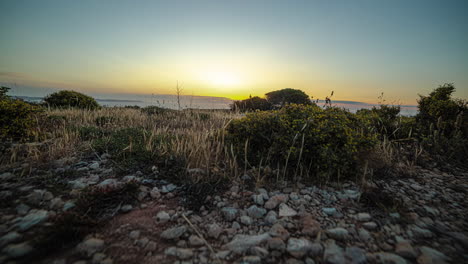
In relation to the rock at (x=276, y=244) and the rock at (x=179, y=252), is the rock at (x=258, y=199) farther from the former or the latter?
the rock at (x=179, y=252)

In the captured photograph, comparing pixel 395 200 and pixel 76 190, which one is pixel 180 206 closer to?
pixel 76 190

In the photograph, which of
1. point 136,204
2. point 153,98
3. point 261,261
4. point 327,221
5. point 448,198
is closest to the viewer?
point 261,261

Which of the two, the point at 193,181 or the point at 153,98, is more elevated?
the point at 153,98

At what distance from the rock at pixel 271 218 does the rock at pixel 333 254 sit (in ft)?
1.83

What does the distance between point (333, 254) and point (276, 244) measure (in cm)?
50

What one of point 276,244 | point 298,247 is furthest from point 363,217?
point 276,244

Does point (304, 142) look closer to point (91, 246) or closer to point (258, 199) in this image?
point (258, 199)

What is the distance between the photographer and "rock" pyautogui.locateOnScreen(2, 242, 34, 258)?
146cm

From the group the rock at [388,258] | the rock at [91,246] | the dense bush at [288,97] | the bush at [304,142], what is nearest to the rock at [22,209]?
the rock at [91,246]

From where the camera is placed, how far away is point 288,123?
3.29 metres

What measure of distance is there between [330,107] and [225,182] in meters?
2.94

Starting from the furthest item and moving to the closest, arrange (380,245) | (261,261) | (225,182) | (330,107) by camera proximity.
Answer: (330,107) < (225,182) < (380,245) < (261,261)

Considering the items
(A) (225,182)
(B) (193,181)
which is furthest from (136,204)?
(A) (225,182)

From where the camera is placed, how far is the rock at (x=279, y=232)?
1875 millimetres
